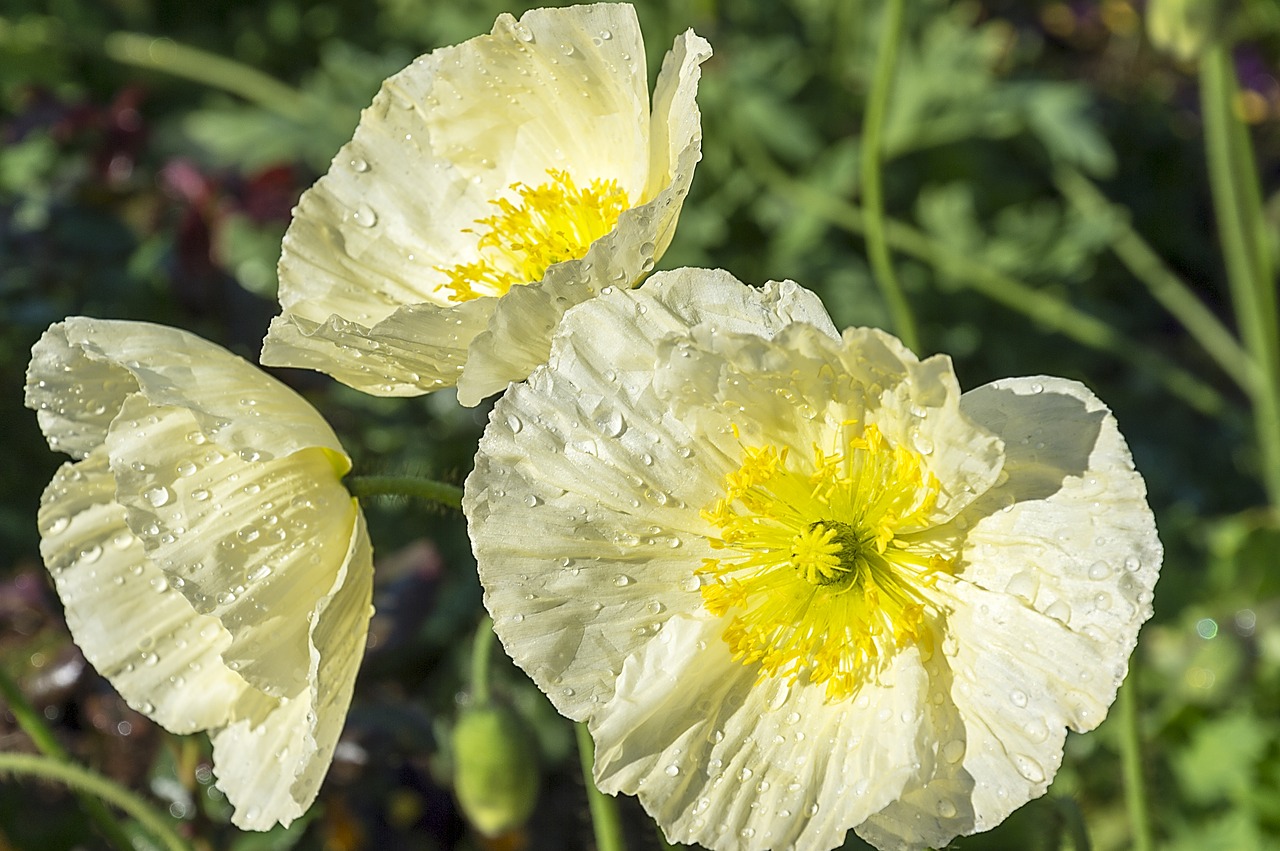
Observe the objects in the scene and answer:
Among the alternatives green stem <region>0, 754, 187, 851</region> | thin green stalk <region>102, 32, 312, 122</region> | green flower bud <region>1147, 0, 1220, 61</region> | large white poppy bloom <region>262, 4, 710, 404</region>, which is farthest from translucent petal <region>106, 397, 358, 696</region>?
thin green stalk <region>102, 32, 312, 122</region>

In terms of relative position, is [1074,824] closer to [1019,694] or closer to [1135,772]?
[1135,772]

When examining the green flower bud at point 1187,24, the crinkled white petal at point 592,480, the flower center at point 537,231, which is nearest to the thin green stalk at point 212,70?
the flower center at point 537,231

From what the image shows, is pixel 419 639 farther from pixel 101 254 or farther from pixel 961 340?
pixel 961 340

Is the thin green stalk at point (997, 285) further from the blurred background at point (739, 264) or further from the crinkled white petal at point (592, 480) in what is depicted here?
the crinkled white petal at point (592, 480)

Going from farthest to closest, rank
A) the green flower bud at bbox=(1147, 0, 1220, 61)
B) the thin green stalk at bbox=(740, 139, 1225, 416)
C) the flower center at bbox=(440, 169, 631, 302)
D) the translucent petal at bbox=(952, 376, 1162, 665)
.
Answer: the thin green stalk at bbox=(740, 139, 1225, 416), the green flower bud at bbox=(1147, 0, 1220, 61), the flower center at bbox=(440, 169, 631, 302), the translucent petal at bbox=(952, 376, 1162, 665)

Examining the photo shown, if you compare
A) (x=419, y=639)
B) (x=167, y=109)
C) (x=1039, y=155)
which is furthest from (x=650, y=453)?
(x=167, y=109)

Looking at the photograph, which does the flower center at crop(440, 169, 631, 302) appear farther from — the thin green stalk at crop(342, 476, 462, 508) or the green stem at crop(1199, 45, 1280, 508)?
the green stem at crop(1199, 45, 1280, 508)
